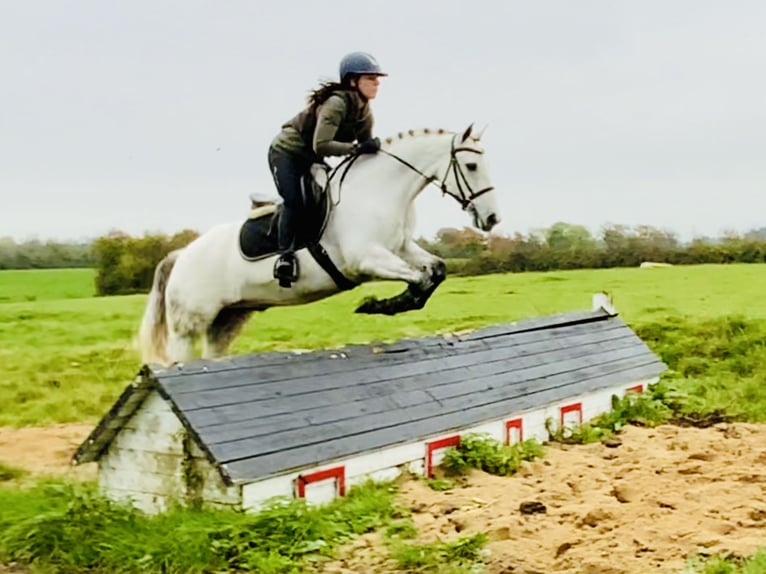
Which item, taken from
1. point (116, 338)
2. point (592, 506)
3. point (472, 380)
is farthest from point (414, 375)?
point (116, 338)

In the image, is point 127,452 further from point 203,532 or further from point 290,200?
point 290,200

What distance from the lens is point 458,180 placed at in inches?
247

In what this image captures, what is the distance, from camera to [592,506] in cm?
471

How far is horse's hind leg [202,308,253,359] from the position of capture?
7117 mm

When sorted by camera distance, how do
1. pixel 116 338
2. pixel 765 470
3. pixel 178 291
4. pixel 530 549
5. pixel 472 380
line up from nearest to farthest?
pixel 530 549, pixel 765 470, pixel 472 380, pixel 178 291, pixel 116 338

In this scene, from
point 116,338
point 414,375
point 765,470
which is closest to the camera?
point 765,470

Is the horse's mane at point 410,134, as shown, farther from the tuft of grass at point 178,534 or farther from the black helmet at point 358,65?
the tuft of grass at point 178,534

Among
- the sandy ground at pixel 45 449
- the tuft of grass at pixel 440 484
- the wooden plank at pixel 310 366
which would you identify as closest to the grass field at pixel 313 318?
the sandy ground at pixel 45 449

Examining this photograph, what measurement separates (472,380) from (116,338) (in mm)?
7413

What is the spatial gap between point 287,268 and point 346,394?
102 cm

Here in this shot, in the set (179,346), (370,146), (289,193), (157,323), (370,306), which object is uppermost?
(370,146)

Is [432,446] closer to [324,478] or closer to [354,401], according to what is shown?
[354,401]

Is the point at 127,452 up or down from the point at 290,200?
down

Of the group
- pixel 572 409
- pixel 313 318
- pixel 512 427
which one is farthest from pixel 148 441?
pixel 313 318
